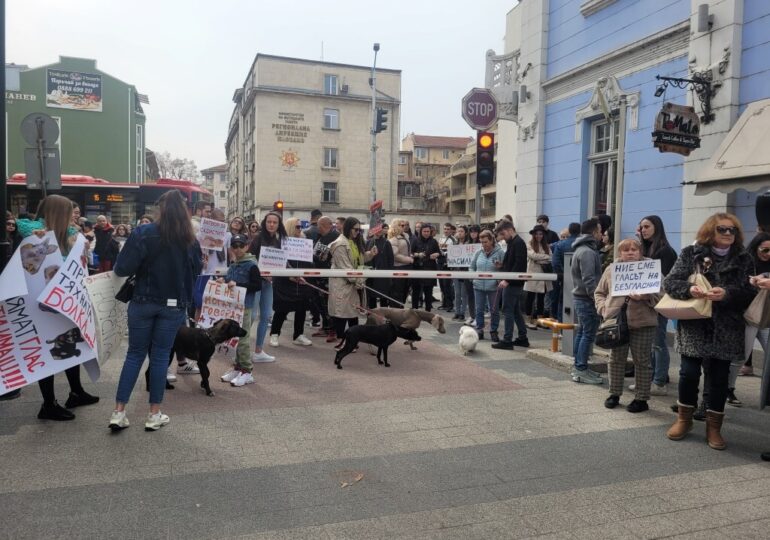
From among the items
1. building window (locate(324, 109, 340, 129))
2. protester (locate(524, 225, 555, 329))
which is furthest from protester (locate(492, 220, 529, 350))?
building window (locate(324, 109, 340, 129))

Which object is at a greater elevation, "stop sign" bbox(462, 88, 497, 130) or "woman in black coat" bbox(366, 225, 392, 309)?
"stop sign" bbox(462, 88, 497, 130)

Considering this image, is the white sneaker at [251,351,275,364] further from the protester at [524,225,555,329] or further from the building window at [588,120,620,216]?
the building window at [588,120,620,216]

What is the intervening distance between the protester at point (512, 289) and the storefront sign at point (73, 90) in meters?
Answer: 42.0

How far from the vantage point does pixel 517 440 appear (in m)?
4.85

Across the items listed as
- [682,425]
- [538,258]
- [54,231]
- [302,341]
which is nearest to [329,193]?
[538,258]

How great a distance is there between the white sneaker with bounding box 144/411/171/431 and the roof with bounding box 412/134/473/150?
77.3m

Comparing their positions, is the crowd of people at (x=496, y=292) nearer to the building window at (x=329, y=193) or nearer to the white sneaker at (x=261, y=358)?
the white sneaker at (x=261, y=358)

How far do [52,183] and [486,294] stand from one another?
21.9ft

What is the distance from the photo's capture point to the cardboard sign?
25.8ft

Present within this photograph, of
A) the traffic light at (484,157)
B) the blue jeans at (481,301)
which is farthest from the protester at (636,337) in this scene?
the traffic light at (484,157)

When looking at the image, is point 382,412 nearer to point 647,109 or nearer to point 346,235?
point 346,235

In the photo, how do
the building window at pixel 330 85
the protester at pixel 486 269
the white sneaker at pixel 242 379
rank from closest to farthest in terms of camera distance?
the white sneaker at pixel 242 379 → the protester at pixel 486 269 → the building window at pixel 330 85

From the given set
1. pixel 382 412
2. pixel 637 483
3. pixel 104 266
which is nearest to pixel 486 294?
pixel 382 412

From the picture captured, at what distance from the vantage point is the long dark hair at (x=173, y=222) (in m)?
4.73
